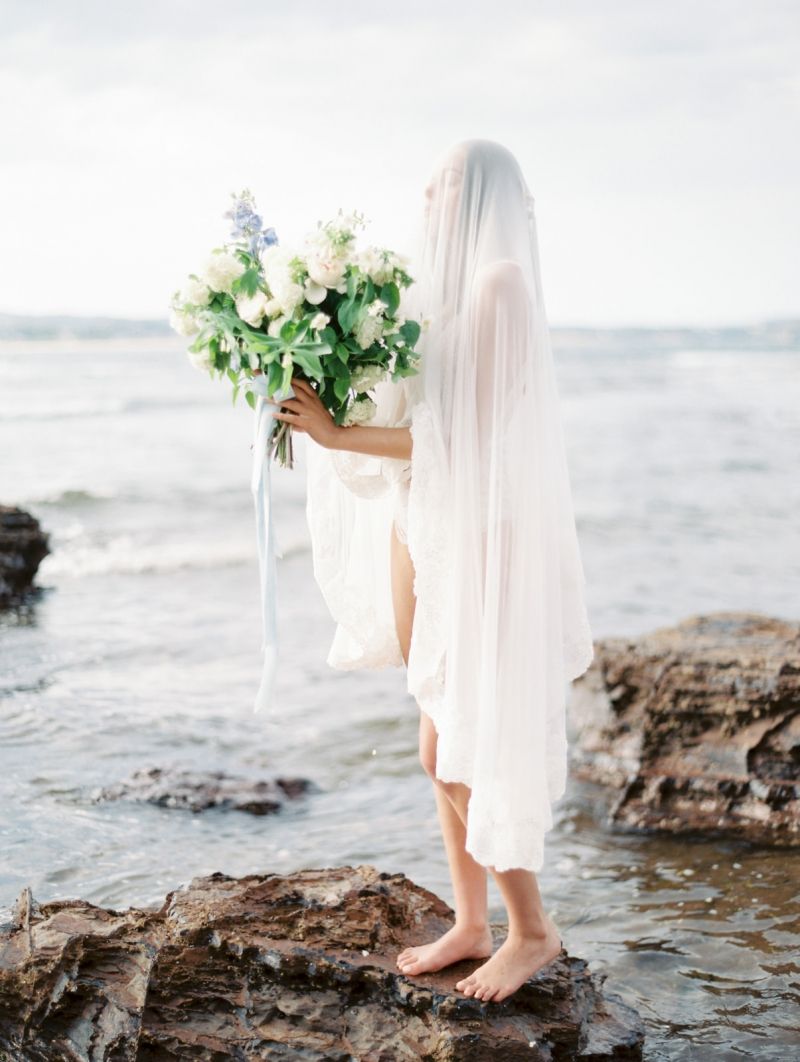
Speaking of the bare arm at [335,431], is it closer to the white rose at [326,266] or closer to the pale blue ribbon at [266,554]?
the pale blue ribbon at [266,554]

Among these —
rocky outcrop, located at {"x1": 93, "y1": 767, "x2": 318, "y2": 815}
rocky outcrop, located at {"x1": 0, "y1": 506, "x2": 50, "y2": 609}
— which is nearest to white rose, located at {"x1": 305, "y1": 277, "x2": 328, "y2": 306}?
rocky outcrop, located at {"x1": 93, "y1": 767, "x2": 318, "y2": 815}

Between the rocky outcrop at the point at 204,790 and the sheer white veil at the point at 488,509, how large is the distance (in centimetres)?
323

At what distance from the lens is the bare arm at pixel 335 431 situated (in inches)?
146

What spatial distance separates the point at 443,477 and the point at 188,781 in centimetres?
379

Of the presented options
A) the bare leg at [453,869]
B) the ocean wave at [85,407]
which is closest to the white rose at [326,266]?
the bare leg at [453,869]

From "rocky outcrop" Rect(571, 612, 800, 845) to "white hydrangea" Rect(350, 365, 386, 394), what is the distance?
11.5 feet

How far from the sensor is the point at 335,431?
12.2 feet

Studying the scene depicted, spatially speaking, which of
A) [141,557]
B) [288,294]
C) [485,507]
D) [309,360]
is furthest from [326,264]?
[141,557]

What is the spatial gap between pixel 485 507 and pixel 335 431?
Answer: 1.67 ft

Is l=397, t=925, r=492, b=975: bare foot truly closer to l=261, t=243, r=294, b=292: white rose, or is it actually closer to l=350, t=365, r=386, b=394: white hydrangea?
l=350, t=365, r=386, b=394: white hydrangea

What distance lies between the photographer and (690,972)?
15.6ft

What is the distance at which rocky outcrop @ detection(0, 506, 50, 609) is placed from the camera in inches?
463

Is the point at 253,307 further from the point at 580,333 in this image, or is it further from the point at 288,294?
the point at 580,333

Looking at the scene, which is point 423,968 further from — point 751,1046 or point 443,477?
point 443,477
